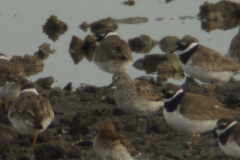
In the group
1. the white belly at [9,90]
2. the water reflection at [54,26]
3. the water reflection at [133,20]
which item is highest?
the white belly at [9,90]

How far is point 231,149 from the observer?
7812 millimetres

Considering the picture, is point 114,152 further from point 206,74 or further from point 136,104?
point 206,74

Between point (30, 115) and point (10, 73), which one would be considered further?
point (10, 73)

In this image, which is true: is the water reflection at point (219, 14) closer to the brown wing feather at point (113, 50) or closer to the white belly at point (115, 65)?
the brown wing feather at point (113, 50)

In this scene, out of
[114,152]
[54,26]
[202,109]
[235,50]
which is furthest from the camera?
[54,26]

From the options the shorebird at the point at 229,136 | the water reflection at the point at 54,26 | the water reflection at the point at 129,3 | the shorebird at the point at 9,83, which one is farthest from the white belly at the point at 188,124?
the water reflection at the point at 129,3

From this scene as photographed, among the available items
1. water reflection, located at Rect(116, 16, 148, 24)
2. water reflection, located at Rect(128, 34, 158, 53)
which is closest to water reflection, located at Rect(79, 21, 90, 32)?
water reflection, located at Rect(116, 16, 148, 24)

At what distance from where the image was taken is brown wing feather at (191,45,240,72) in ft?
35.1

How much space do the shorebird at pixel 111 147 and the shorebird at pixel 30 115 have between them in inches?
45.4

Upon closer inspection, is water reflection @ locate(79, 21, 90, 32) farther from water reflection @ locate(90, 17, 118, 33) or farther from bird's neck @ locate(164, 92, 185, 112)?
bird's neck @ locate(164, 92, 185, 112)

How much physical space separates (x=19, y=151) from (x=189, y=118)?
2900 mm

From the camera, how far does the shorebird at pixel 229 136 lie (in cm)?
781

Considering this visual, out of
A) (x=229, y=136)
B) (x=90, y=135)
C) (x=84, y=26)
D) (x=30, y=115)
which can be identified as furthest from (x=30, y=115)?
(x=84, y=26)

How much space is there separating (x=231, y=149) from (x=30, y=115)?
329 centimetres
